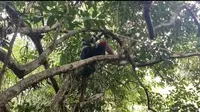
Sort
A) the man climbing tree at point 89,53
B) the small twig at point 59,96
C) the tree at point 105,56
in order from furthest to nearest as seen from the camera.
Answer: the man climbing tree at point 89,53, the small twig at point 59,96, the tree at point 105,56

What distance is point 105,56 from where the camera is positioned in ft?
12.0

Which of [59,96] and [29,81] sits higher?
[29,81]

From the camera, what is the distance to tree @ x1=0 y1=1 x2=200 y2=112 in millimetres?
2531

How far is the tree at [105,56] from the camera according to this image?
2531 millimetres

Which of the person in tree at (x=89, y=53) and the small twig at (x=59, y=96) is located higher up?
the person in tree at (x=89, y=53)

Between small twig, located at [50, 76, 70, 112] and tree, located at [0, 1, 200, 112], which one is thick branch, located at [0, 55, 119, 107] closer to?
tree, located at [0, 1, 200, 112]

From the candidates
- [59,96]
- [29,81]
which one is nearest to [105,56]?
[59,96]

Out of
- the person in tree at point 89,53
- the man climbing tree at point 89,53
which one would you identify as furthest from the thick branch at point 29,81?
the person in tree at point 89,53

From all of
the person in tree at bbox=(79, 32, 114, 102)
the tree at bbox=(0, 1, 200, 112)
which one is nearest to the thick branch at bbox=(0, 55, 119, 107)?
the tree at bbox=(0, 1, 200, 112)

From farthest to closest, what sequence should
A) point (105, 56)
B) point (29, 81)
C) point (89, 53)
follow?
point (89, 53), point (105, 56), point (29, 81)

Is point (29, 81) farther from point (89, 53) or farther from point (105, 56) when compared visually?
point (89, 53)

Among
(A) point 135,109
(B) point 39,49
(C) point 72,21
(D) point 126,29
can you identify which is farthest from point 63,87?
(A) point 135,109

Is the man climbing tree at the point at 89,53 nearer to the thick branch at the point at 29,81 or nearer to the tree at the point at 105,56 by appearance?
the tree at the point at 105,56

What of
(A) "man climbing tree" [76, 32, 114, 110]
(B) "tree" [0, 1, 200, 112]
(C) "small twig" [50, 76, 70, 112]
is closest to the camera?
(B) "tree" [0, 1, 200, 112]
